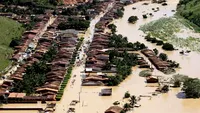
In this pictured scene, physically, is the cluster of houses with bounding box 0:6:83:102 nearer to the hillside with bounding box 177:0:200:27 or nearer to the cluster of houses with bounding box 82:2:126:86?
the cluster of houses with bounding box 82:2:126:86

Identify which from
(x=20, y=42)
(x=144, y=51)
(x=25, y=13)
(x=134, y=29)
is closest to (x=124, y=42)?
(x=144, y=51)

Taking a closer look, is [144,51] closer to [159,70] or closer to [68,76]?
[159,70]

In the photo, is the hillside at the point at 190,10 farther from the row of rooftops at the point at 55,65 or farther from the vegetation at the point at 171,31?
the row of rooftops at the point at 55,65

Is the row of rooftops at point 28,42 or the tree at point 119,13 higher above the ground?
the tree at point 119,13

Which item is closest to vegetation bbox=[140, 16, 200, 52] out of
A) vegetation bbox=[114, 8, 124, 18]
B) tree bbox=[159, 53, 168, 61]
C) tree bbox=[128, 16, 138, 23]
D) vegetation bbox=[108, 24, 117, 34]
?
tree bbox=[128, 16, 138, 23]

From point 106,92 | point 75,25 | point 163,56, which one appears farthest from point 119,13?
point 106,92

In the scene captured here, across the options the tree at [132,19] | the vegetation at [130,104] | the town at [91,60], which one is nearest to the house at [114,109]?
the town at [91,60]
